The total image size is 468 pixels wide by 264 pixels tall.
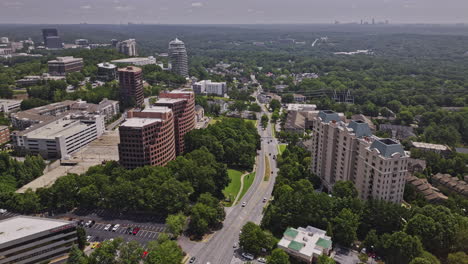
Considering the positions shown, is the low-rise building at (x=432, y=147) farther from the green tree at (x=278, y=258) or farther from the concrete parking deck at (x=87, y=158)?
the concrete parking deck at (x=87, y=158)

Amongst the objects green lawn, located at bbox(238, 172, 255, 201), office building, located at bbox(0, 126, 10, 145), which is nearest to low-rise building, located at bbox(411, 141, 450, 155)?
green lawn, located at bbox(238, 172, 255, 201)

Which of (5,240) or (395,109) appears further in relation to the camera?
(395,109)

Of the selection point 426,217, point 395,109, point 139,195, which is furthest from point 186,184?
point 395,109

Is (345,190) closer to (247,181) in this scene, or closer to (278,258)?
(278,258)

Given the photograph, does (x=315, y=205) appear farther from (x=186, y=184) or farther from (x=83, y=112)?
(x=83, y=112)

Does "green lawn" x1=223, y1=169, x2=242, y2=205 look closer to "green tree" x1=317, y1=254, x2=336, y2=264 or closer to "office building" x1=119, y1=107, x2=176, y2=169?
"office building" x1=119, y1=107, x2=176, y2=169

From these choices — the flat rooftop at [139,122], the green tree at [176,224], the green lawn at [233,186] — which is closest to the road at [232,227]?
the green tree at [176,224]

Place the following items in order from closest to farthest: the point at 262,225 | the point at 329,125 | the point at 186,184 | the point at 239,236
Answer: the point at 239,236, the point at 262,225, the point at 186,184, the point at 329,125
